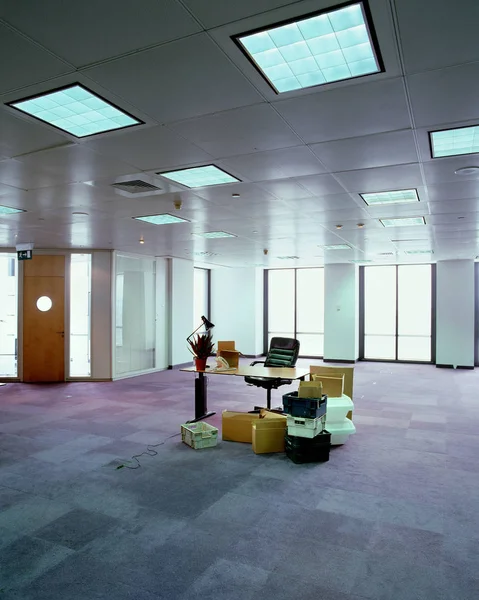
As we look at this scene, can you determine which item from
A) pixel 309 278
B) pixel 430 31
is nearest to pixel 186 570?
pixel 430 31

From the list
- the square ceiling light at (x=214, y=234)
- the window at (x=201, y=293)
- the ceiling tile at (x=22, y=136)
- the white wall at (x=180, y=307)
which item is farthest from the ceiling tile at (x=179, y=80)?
the window at (x=201, y=293)

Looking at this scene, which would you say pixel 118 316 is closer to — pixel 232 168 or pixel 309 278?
pixel 232 168

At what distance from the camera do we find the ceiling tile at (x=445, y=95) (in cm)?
251

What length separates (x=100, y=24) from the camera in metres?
2.05

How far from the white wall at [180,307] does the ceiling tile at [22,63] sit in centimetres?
879

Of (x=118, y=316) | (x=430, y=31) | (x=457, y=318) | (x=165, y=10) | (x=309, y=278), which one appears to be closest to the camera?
(x=165, y=10)

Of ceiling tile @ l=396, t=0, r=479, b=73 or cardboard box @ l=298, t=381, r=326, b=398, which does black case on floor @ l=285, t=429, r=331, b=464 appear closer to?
cardboard box @ l=298, t=381, r=326, b=398

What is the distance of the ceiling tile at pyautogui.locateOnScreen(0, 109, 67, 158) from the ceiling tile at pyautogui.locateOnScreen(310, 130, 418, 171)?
1.98 metres

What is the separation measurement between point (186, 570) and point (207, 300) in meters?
12.1

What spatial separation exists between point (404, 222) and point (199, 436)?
4165mm

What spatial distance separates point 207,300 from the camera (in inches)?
577

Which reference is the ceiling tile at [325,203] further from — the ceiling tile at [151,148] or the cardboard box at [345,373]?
the cardboard box at [345,373]

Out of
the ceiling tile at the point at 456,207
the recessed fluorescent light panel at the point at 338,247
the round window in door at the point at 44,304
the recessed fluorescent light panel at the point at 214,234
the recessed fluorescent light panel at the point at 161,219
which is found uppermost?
A: the ceiling tile at the point at 456,207

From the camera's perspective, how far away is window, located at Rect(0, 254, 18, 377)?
9.48 m
